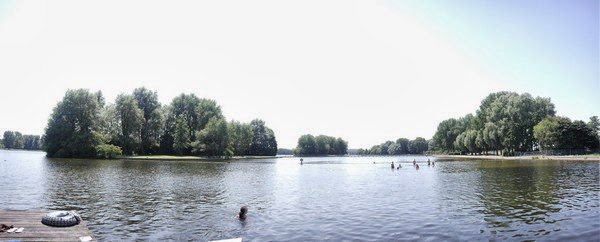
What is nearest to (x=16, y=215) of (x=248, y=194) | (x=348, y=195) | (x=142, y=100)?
(x=248, y=194)

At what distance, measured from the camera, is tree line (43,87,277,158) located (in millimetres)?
101463

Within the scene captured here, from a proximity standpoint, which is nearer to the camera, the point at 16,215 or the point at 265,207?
the point at 16,215

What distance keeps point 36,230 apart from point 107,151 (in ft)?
303

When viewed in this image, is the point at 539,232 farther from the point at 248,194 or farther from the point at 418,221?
the point at 248,194

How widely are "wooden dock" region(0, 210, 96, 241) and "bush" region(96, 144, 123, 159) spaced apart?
8815cm

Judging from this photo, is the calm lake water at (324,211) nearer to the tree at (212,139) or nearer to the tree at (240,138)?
the tree at (212,139)

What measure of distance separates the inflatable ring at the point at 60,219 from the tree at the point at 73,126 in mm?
92832

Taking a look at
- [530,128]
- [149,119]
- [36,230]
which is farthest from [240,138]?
[36,230]

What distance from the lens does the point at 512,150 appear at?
124 m

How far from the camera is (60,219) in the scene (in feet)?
53.3

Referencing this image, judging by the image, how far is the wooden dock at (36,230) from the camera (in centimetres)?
1428

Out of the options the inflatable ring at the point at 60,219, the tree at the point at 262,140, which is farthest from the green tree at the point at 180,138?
the inflatable ring at the point at 60,219

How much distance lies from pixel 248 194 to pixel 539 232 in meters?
21.7

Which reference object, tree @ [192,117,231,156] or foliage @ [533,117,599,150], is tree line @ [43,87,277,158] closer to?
tree @ [192,117,231,156]
